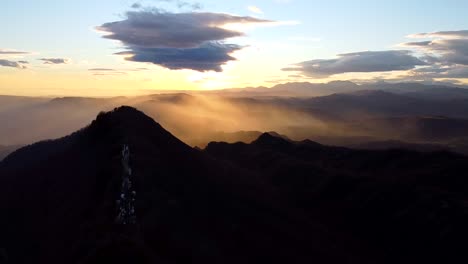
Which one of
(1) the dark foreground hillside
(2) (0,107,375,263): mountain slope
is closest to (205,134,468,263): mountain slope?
(1) the dark foreground hillside

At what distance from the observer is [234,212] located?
34.5 metres

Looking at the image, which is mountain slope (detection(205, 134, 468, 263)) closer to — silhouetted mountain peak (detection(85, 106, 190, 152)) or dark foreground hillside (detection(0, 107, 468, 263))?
dark foreground hillside (detection(0, 107, 468, 263))

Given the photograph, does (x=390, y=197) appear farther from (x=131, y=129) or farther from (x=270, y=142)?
(x=270, y=142)

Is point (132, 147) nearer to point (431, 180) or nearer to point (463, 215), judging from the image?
point (463, 215)

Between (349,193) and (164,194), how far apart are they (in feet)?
75.2

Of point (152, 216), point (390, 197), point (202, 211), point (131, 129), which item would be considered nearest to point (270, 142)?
point (131, 129)

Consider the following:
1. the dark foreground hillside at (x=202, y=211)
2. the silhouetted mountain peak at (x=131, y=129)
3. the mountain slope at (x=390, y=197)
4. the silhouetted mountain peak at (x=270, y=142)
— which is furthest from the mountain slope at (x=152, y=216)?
the silhouetted mountain peak at (x=270, y=142)

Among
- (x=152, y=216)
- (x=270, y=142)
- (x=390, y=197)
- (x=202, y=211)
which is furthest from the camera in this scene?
(x=270, y=142)

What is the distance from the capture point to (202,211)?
108 ft

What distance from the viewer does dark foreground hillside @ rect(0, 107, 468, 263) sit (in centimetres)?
2748

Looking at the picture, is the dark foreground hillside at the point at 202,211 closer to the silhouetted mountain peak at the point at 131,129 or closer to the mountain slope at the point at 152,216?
the mountain slope at the point at 152,216

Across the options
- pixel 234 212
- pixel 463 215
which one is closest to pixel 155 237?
pixel 234 212

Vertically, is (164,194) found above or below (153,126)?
below

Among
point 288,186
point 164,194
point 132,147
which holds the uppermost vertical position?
point 132,147
